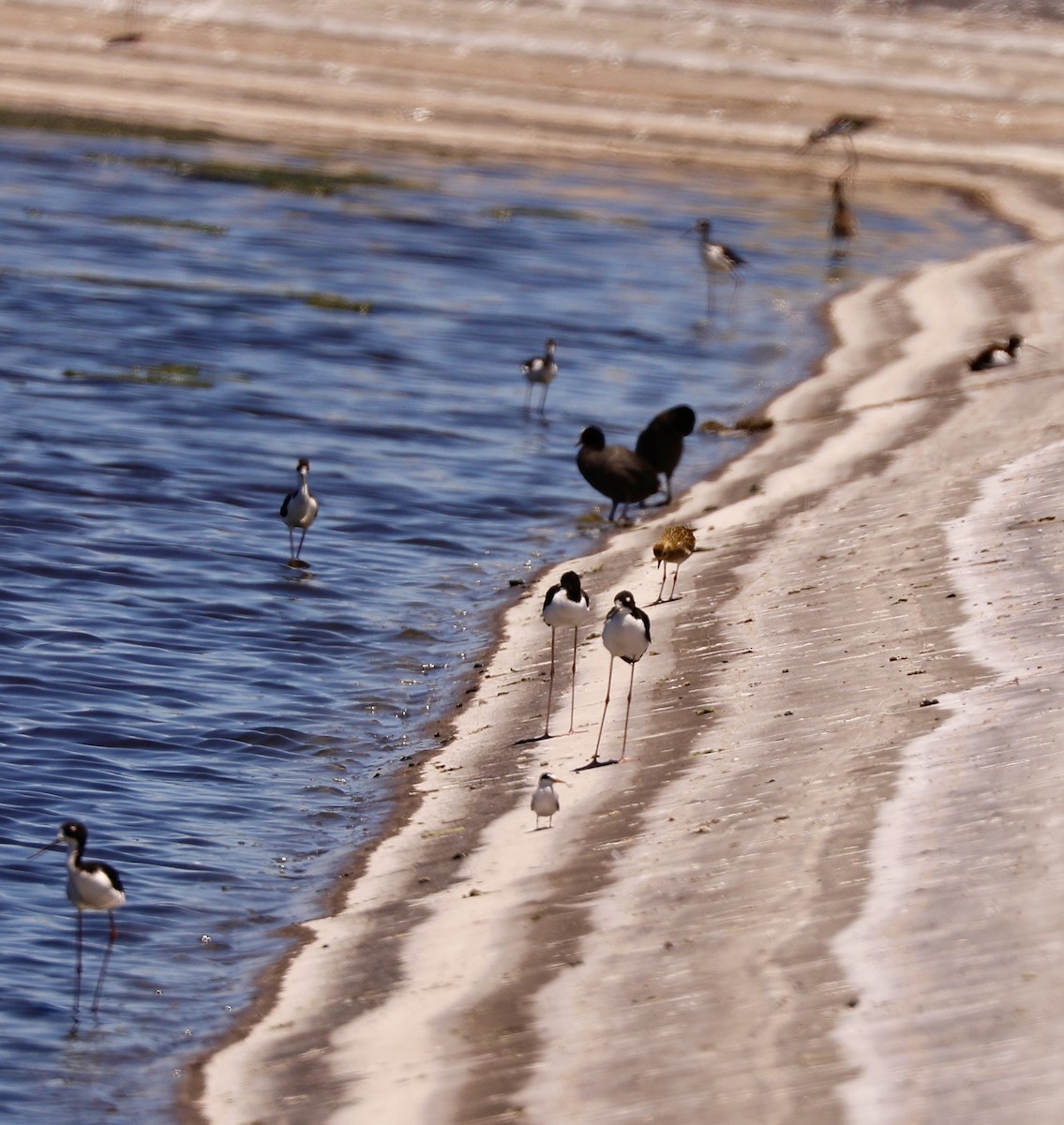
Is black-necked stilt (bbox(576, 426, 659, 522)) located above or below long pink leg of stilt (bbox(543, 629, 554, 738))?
above

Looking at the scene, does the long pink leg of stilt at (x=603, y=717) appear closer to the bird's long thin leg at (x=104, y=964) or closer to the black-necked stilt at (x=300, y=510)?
the bird's long thin leg at (x=104, y=964)

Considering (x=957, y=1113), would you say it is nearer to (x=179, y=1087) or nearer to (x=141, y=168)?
(x=179, y=1087)

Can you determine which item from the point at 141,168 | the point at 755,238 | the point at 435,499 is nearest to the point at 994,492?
the point at 435,499

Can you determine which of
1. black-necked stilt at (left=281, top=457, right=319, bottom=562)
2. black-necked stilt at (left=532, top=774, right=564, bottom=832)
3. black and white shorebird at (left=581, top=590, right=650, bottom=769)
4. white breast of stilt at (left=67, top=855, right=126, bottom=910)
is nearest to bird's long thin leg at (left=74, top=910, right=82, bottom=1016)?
white breast of stilt at (left=67, top=855, right=126, bottom=910)

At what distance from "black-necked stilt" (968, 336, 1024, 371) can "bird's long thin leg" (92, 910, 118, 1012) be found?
14.9 meters

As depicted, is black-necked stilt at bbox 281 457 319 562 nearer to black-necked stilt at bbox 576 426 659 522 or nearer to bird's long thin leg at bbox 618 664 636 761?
black-necked stilt at bbox 576 426 659 522

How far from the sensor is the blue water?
475 inches

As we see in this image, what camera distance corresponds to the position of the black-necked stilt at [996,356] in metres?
23.8

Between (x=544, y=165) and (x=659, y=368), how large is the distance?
1656cm

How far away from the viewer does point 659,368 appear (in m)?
28.3

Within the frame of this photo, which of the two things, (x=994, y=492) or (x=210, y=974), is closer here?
(x=210, y=974)

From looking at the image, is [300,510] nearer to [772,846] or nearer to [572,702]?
[572,702]

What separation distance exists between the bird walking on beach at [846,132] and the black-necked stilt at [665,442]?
68.0ft

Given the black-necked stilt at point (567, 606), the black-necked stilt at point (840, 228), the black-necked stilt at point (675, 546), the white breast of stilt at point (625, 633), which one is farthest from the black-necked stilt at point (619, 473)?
the black-necked stilt at point (840, 228)
